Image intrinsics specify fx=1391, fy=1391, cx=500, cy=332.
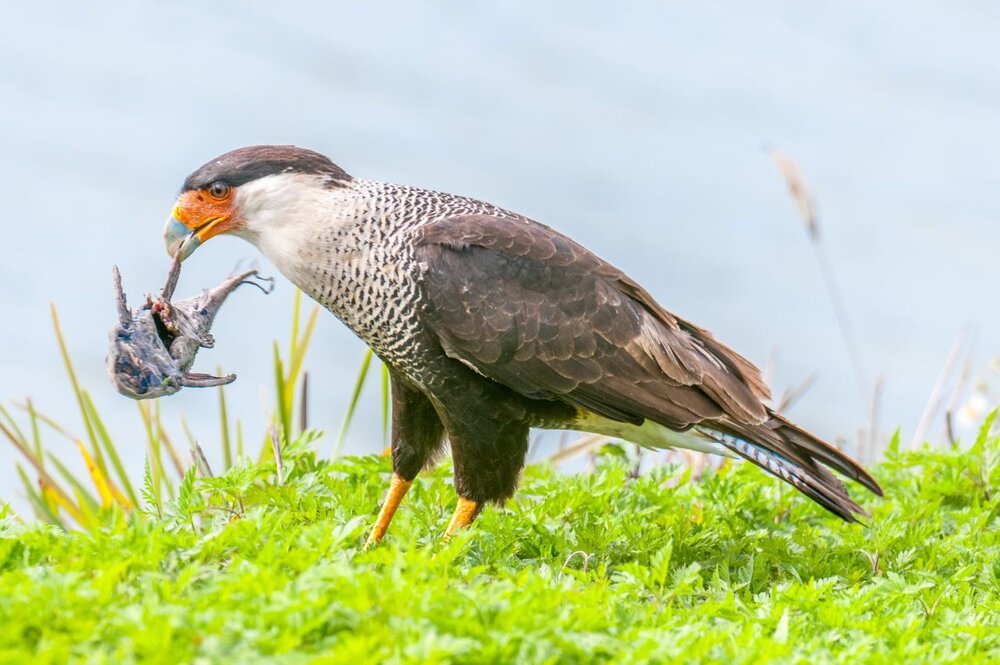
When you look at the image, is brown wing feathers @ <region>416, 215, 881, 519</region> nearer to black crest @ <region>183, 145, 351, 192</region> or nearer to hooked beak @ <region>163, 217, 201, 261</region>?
black crest @ <region>183, 145, 351, 192</region>

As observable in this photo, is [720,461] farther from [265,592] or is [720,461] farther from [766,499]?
[265,592]

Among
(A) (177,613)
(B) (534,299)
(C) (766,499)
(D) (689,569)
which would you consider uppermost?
(B) (534,299)

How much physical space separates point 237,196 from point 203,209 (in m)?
0.12

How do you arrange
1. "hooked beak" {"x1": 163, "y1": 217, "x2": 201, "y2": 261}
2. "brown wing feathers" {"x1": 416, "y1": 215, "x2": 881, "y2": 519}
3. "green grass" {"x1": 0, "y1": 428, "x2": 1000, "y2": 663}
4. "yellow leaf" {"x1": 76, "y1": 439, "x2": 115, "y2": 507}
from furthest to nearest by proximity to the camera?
1. "yellow leaf" {"x1": 76, "y1": 439, "x2": 115, "y2": 507}
2. "hooked beak" {"x1": 163, "y1": 217, "x2": 201, "y2": 261}
3. "brown wing feathers" {"x1": 416, "y1": 215, "x2": 881, "y2": 519}
4. "green grass" {"x1": 0, "y1": 428, "x2": 1000, "y2": 663}

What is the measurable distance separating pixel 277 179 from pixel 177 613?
232 cm

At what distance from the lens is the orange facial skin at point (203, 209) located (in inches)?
183

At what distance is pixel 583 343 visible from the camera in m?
4.73

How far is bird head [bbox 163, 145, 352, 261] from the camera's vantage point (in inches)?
183

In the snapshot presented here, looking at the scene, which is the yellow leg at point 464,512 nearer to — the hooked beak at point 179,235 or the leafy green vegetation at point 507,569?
the leafy green vegetation at point 507,569

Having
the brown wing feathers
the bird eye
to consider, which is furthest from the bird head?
the brown wing feathers

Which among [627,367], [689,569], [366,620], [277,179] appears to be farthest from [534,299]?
[366,620]

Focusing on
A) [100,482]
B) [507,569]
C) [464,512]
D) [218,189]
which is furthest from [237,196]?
[507,569]

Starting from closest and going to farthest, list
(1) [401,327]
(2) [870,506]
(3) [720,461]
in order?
(1) [401,327], (2) [870,506], (3) [720,461]

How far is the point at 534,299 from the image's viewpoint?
15.4ft
